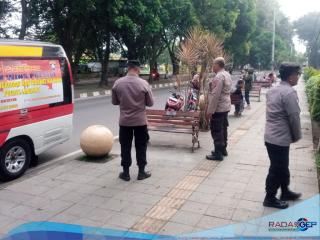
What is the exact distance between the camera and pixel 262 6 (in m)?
67.0

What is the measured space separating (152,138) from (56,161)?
2650 millimetres

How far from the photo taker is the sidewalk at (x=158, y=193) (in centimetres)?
467

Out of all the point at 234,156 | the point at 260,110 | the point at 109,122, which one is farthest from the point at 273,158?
the point at 260,110

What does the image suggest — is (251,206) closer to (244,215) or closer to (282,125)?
(244,215)

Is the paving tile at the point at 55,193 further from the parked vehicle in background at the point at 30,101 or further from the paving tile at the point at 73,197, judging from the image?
the parked vehicle in background at the point at 30,101

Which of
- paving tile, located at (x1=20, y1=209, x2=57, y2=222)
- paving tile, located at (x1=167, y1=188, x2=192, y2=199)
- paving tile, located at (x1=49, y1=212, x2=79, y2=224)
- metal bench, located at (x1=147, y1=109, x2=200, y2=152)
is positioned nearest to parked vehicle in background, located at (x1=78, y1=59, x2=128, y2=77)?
metal bench, located at (x1=147, y1=109, x2=200, y2=152)

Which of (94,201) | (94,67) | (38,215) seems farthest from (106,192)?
(94,67)

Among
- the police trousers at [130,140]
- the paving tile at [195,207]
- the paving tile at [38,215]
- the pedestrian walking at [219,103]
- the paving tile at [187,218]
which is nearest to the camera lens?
the paving tile at [187,218]

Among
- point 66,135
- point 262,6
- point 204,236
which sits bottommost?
point 204,236

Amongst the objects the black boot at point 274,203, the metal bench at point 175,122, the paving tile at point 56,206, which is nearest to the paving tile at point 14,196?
the paving tile at point 56,206

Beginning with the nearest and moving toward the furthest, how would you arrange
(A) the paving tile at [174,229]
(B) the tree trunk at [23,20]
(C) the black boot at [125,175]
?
1. (A) the paving tile at [174,229]
2. (C) the black boot at [125,175]
3. (B) the tree trunk at [23,20]

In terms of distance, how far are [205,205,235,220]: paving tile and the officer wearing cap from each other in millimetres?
550

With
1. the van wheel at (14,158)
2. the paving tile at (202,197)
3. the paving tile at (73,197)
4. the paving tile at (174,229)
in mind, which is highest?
the van wheel at (14,158)

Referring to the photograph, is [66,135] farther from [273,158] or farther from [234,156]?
[273,158]
